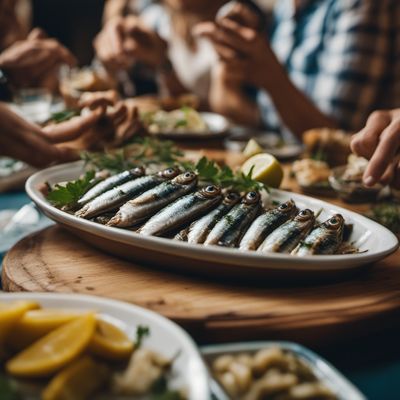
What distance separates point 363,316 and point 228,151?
175 centimetres

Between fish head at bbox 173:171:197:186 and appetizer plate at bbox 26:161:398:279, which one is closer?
appetizer plate at bbox 26:161:398:279

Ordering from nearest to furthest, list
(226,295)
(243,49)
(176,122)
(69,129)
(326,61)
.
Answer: (226,295) → (69,129) → (176,122) → (243,49) → (326,61)

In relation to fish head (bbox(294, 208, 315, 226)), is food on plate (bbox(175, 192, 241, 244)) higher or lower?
lower

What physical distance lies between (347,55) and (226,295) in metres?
2.61

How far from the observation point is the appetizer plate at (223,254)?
1.16m

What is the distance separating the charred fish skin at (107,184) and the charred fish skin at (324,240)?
579 millimetres

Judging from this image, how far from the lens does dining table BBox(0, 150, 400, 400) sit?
1.01m

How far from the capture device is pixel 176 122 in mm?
2893

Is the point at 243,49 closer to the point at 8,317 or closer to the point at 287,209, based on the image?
the point at 287,209

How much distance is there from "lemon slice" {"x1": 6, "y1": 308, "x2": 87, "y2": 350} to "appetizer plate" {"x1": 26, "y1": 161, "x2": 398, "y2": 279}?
36 centimetres

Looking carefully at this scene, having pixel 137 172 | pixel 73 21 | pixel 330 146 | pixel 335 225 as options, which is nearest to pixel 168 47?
pixel 330 146

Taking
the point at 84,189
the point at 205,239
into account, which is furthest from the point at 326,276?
the point at 84,189

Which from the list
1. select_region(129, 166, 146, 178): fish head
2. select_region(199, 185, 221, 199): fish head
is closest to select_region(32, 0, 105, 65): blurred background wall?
select_region(129, 166, 146, 178): fish head

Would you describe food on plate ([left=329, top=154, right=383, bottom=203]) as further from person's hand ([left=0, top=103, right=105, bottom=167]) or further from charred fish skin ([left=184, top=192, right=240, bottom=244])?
person's hand ([left=0, top=103, right=105, bottom=167])
